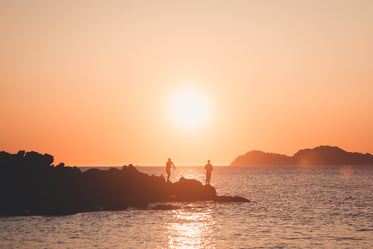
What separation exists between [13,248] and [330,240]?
2055 centimetres

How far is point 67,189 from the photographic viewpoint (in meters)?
51.5

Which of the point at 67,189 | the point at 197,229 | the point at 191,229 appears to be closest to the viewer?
the point at 197,229

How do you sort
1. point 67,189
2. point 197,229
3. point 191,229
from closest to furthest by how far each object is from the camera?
point 197,229, point 191,229, point 67,189

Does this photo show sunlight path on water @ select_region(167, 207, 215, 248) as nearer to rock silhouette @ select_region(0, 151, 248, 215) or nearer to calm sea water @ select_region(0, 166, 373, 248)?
calm sea water @ select_region(0, 166, 373, 248)

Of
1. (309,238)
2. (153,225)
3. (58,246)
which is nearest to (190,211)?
(153,225)

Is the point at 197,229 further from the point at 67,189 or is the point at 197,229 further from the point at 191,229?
the point at 67,189

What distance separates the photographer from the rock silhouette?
159 ft

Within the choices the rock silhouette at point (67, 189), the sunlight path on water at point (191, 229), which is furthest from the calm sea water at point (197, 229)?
the rock silhouette at point (67, 189)

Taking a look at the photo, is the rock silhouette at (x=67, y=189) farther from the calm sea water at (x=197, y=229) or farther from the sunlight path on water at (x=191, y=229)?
the sunlight path on water at (x=191, y=229)

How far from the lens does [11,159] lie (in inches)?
2074

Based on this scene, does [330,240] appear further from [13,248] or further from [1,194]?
[1,194]

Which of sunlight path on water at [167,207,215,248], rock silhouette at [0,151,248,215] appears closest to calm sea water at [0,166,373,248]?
sunlight path on water at [167,207,215,248]

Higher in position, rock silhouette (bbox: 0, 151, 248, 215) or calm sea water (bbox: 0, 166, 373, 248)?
rock silhouette (bbox: 0, 151, 248, 215)

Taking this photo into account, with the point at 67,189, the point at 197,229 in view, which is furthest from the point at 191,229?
the point at 67,189
